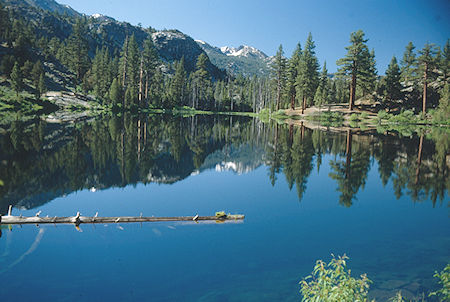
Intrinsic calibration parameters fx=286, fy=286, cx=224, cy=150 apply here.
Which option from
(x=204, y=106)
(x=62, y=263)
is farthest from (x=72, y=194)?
(x=204, y=106)

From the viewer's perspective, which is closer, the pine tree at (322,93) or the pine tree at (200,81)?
the pine tree at (322,93)

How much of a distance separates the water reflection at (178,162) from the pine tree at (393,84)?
33467 mm

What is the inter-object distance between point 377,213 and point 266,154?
1266 cm

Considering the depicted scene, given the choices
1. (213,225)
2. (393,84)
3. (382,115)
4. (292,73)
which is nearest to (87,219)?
(213,225)

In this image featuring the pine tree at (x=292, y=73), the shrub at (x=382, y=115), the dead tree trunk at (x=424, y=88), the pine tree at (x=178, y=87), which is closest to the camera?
the dead tree trunk at (x=424, y=88)

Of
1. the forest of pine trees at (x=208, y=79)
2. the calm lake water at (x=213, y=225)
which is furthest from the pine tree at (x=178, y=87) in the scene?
the calm lake water at (x=213, y=225)

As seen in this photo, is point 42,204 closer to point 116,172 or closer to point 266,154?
point 116,172

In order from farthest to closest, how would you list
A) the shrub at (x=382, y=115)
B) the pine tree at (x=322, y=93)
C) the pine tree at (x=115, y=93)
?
1. the pine tree at (x=322, y=93)
2. the pine tree at (x=115, y=93)
3. the shrub at (x=382, y=115)

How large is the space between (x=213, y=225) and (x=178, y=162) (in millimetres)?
10300

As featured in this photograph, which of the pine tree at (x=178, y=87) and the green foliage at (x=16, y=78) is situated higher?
the pine tree at (x=178, y=87)

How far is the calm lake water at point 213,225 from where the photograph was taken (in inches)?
262

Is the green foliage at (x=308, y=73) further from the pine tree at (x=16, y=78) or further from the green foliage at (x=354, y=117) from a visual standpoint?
the pine tree at (x=16, y=78)

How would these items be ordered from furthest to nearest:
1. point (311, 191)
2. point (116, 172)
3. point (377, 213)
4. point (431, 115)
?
point (431, 115)
point (116, 172)
point (311, 191)
point (377, 213)

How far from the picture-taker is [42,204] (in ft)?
35.7
